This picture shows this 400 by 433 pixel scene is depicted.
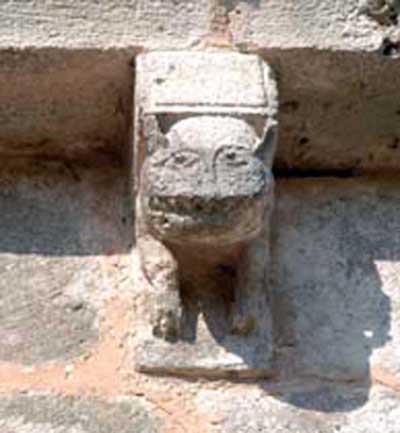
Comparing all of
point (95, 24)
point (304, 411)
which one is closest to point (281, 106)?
point (95, 24)

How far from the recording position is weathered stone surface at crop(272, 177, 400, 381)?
3.24 m

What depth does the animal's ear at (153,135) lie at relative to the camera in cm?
316

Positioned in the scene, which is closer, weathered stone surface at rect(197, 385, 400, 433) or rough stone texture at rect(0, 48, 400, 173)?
weathered stone surface at rect(197, 385, 400, 433)

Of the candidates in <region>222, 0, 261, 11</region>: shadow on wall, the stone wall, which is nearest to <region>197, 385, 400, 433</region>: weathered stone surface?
the stone wall

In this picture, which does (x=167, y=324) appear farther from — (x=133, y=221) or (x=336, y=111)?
(x=336, y=111)

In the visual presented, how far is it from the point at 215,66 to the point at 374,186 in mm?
357

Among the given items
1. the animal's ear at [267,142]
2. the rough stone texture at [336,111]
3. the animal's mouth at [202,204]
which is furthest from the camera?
the rough stone texture at [336,111]

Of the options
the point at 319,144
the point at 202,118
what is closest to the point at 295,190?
the point at 319,144

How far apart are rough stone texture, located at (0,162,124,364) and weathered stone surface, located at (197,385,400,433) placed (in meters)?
0.23

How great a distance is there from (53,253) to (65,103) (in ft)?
0.73

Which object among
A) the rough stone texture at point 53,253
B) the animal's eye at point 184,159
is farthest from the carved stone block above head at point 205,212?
the rough stone texture at point 53,253

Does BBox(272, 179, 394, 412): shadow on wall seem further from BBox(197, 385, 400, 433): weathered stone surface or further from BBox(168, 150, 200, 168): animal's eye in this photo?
BBox(168, 150, 200, 168): animal's eye

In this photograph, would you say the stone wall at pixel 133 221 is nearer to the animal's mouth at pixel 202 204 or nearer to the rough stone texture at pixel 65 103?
the rough stone texture at pixel 65 103

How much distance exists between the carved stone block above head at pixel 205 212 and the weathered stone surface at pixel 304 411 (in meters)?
0.04
